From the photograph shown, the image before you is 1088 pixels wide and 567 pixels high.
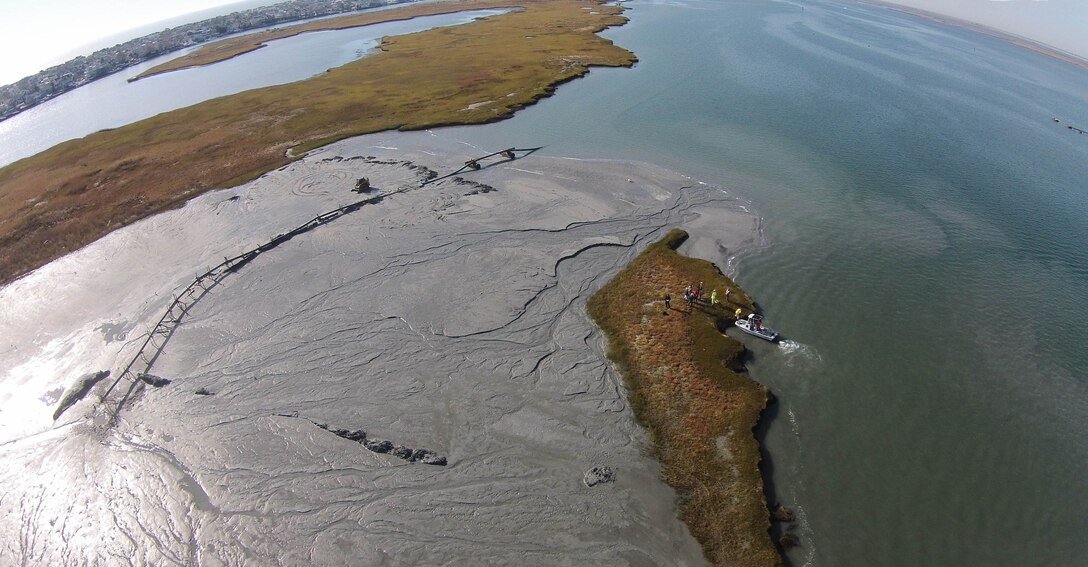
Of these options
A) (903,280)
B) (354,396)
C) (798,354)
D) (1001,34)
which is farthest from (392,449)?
(1001,34)

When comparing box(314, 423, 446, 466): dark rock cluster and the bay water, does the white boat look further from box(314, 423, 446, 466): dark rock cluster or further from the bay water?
box(314, 423, 446, 466): dark rock cluster

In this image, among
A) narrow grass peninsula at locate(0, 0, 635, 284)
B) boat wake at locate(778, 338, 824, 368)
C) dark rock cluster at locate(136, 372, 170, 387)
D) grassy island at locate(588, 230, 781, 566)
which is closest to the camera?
grassy island at locate(588, 230, 781, 566)

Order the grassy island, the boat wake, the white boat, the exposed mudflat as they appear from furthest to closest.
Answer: the white boat < the boat wake < the exposed mudflat < the grassy island

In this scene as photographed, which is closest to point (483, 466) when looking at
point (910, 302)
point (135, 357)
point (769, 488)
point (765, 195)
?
point (769, 488)

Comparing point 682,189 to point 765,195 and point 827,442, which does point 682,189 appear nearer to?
point 765,195

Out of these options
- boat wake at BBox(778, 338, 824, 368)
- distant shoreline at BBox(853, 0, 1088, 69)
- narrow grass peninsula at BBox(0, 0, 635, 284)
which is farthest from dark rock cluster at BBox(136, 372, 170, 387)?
distant shoreline at BBox(853, 0, 1088, 69)

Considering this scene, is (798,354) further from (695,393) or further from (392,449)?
(392,449)
